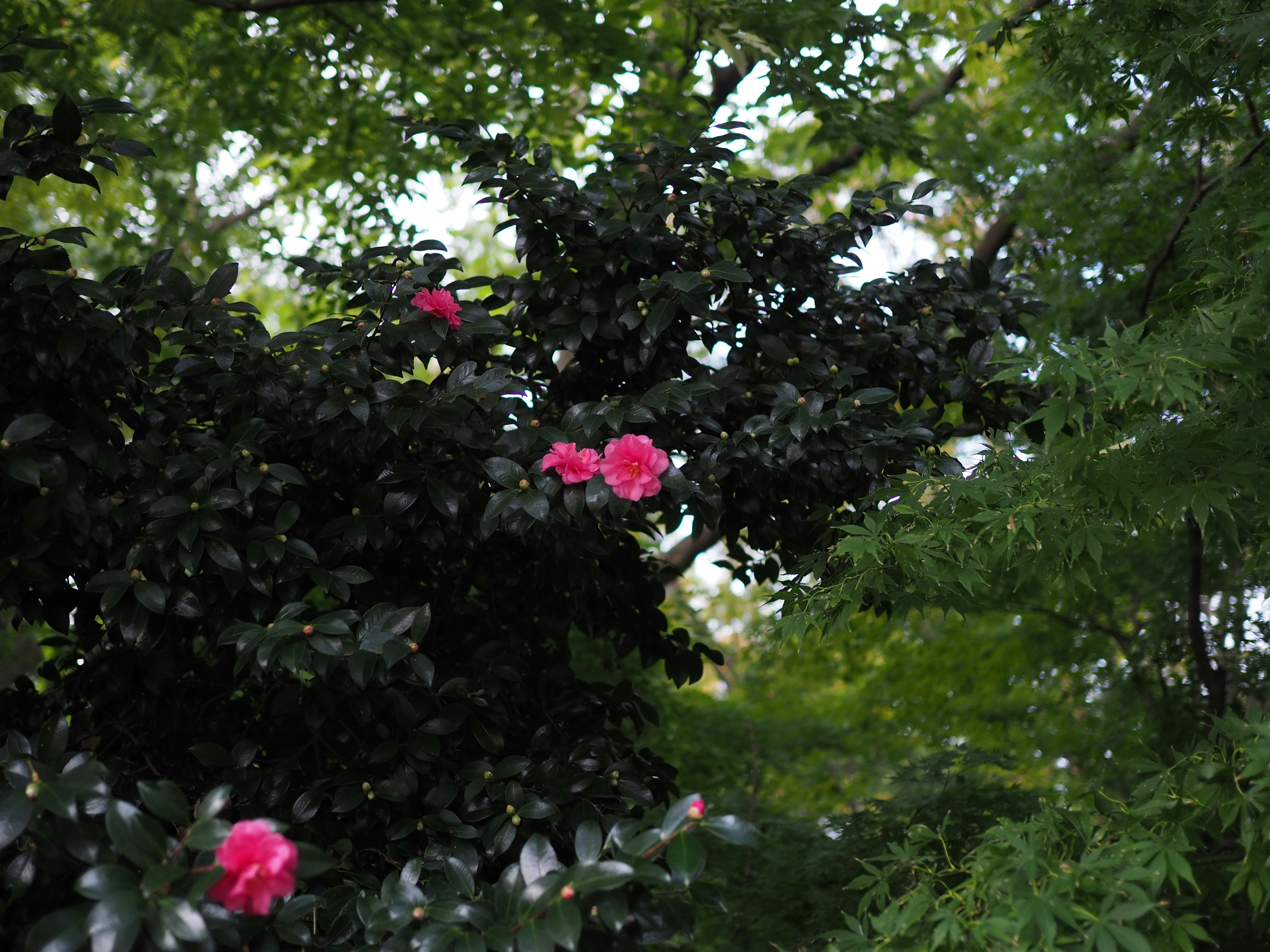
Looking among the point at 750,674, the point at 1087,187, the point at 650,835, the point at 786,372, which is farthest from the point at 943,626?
the point at 650,835

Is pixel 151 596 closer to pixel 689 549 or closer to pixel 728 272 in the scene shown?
pixel 728 272

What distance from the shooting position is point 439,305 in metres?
2.06

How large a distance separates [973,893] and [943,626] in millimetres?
2684

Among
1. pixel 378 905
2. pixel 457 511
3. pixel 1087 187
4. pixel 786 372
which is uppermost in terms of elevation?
pixel 1087 187

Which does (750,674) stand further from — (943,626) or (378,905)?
(378,905)

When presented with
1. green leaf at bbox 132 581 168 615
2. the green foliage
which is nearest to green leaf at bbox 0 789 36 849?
green leaf at bbox 132 581 168 615

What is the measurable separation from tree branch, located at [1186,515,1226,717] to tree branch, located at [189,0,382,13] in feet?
11.0

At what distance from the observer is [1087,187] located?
11.9 ft

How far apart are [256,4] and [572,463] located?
2437 mm

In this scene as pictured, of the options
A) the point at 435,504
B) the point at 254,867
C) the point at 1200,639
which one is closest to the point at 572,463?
the point at 435,504

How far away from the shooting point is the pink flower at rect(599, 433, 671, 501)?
5.77 ft

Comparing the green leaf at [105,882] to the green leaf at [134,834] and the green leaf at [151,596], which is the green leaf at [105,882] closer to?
the green leaf at [134,834]

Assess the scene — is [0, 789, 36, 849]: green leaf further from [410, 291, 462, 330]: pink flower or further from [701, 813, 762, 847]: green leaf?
[410, 291, 462, 330]: pink flower

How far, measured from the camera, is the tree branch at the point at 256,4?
3182 mm
